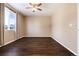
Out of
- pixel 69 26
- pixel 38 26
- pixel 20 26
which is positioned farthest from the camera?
pixel 38 26

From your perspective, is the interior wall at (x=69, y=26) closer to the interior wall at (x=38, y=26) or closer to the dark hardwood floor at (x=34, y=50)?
the dark hardwood floor at (x=34, y=50)

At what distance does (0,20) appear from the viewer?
16.1 ft

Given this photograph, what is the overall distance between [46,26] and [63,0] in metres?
9.11

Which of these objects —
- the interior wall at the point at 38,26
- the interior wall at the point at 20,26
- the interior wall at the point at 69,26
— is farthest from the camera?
the interior wall at the point at 38,26

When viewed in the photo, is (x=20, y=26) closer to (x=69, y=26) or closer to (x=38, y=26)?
(x=38, y=26)

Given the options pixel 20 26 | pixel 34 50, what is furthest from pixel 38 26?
pixel 34 50

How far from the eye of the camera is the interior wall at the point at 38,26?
10.8 metres

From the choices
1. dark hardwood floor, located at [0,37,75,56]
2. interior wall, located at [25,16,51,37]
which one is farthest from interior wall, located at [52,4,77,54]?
interior wall, located at [25,16,51,37]

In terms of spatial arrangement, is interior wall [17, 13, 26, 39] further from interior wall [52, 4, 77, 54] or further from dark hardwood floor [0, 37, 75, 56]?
interior wall [52, 4, 77, 54]

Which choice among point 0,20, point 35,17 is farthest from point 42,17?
point 0,20

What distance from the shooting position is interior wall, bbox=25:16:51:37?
1083 cm

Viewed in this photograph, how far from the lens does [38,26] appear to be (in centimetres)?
1086

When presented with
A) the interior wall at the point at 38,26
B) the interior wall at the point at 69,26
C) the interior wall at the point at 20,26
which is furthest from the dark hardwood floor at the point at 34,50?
the interior wall at the point at 38,26

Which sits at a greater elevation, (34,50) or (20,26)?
(20,26)
